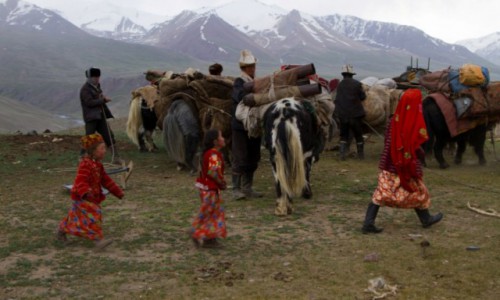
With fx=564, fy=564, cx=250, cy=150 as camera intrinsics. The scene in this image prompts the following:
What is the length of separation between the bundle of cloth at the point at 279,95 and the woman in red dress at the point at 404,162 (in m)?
1.41

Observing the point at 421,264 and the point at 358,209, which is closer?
the point at 421,264

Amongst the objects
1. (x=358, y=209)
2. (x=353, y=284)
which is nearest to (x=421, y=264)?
(x=353, y=284)

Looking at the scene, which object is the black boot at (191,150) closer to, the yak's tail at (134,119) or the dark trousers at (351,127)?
the yak's tail at (134,119)

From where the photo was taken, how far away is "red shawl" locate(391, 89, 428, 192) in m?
4.54

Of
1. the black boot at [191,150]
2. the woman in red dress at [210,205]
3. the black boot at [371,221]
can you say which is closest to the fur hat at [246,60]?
the black boot at [191,150]

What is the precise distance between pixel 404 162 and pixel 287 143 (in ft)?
4.06

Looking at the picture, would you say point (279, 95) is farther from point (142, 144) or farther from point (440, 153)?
point (142, 144)

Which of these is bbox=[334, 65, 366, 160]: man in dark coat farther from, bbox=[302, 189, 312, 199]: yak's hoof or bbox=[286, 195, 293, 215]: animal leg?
bbox=[286, 195, 293, 215]: animal leg

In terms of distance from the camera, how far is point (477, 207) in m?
5.66

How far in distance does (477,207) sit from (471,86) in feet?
8.70

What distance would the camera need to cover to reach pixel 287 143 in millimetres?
5402

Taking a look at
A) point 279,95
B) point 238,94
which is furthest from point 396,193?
point 238,94

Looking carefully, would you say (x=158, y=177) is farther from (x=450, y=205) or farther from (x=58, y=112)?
(x=58, y=112)

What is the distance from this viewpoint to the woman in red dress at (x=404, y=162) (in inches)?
179
